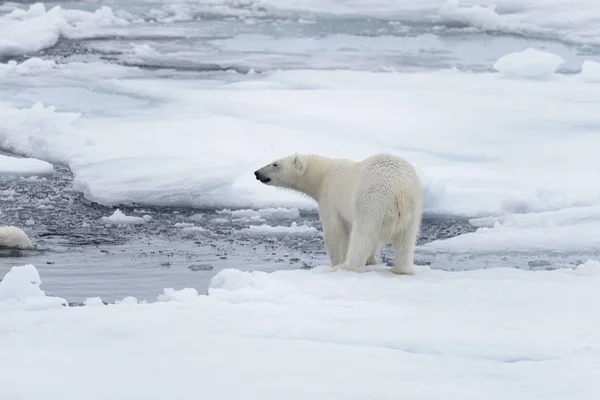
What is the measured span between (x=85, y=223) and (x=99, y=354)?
370 centimetres

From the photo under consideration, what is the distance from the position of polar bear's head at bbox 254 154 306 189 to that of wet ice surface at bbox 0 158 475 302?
0.48 m

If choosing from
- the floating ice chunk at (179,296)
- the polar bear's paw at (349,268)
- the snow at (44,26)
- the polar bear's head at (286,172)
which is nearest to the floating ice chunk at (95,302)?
the floating ice chunk at (179,296)

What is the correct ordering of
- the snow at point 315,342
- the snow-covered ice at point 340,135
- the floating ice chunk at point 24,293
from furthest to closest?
the snow-covered ice at point 340,135 → the floating ice chunk at point 24,293 → the snow at point 315,342

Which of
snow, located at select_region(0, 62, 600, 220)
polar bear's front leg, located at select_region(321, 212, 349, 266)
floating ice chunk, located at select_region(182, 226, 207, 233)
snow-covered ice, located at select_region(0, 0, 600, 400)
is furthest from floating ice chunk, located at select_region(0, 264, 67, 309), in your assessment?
snow, located at select_region(0, 62, 600, 220)

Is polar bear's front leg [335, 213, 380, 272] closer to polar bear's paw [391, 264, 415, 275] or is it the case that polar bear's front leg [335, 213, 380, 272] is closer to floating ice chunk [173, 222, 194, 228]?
polar bear's paw [391, 264, 415, 275]

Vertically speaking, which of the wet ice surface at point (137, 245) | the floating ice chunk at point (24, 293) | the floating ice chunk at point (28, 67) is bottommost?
the wet ice surface at point (137, 245)

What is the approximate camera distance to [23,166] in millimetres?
8141

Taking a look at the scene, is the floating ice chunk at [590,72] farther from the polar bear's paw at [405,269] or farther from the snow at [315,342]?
the snow at [315,342]

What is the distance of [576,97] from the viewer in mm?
10922

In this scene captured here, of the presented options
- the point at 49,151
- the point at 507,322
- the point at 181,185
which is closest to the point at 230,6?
the point at 49,151

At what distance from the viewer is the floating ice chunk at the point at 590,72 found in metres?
11.7

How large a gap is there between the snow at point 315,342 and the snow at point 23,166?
3.96 m

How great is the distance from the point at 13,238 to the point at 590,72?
7882 millimetres

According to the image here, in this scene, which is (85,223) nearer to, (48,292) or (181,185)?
(181,185)
